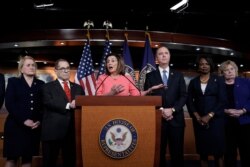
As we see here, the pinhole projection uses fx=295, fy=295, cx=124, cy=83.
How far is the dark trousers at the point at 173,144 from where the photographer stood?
2.65m

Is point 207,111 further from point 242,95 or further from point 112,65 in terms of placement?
point 112,65

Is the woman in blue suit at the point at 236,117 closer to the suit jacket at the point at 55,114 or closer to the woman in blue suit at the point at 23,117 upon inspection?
the suit jacket at the point at 55,114

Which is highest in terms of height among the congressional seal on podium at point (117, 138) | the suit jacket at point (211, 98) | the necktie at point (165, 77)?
the necktie at point (165, 77)

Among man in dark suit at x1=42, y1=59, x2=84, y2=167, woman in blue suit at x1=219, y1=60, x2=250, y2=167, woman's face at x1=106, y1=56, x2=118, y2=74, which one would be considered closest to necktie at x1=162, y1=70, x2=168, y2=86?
woman's face at x1=106, y1=56, x2=118, y2=74

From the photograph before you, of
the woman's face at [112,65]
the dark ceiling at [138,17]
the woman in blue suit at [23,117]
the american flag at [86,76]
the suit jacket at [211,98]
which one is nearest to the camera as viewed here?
the woman's face at [112,65]

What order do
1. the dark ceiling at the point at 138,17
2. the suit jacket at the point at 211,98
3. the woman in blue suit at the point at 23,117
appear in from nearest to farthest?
1. the woman in blue suit at the point at 23,117
2. the suit jacket at the point at 211,98
3. the dark ceiling at the point at 138,17

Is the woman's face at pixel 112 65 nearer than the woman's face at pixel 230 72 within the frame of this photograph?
Yes

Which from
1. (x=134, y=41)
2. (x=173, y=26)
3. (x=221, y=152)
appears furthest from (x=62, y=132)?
(x=173, y=26)

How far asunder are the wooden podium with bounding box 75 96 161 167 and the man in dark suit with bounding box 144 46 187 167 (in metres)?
0.72

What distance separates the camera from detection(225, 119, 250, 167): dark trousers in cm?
307

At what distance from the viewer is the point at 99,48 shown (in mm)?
8656

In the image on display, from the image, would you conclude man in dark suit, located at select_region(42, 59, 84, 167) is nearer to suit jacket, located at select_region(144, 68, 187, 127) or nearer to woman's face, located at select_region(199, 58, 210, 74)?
suit jacket, located at select_region(144, 68, 187, 127)

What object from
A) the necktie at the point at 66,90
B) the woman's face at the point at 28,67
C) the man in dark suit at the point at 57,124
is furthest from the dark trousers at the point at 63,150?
the woman's face at the point at 28,67

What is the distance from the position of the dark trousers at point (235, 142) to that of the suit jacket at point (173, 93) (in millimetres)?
721
